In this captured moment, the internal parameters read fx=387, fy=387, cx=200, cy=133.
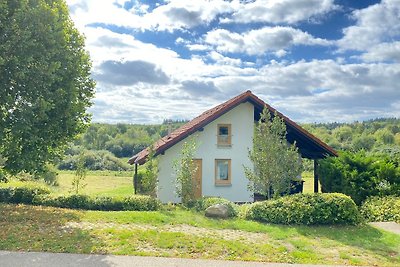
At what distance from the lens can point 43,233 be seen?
1134cm

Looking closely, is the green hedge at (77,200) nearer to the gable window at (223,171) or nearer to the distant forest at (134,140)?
the gable window at (223,171)

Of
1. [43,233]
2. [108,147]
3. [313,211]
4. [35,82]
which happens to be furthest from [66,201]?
[108,147]

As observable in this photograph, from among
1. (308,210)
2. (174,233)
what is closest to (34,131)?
(174,233)

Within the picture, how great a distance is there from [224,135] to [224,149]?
0.85m

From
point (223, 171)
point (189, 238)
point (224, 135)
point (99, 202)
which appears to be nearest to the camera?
point (189, 238)

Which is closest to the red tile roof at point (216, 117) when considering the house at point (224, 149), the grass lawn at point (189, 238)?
the house at point (224, 149)

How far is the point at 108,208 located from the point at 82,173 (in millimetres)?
5125

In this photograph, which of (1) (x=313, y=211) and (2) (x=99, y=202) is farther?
(2) (x=99, y=202)

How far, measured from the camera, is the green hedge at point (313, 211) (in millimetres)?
13844

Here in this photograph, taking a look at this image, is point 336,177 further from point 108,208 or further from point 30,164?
point 30,164

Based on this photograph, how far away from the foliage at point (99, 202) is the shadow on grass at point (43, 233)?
1.47 meters

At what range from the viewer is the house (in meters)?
22.0

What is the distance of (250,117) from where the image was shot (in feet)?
76.1

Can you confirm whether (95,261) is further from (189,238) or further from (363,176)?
(363,176)
